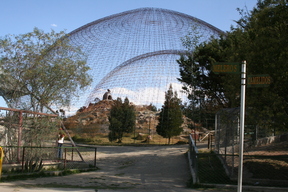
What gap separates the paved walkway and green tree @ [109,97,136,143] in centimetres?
897

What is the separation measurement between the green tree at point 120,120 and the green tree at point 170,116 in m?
3.21

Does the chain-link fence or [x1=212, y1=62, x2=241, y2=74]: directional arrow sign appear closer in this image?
[x1=212, y1=62, x2=241, y2=74]: directional arrow sign

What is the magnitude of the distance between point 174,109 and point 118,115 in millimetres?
5829

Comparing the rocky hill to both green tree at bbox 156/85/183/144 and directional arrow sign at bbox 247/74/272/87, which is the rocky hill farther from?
directional arrow sign at bbox 247/74/272/87

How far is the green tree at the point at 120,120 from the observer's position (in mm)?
29542

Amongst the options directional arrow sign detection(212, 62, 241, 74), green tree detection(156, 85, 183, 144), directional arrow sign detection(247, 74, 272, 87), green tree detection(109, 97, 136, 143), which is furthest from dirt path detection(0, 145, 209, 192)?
green tree detection(109, 97, 136, 143)

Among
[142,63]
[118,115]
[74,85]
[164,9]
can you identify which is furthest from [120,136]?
[74,85]

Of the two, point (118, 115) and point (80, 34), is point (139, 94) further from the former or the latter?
point (80, 34)

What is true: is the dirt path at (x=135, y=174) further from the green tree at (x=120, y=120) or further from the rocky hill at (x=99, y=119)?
the rocky hill at (x=99, y=119)

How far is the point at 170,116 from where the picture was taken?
29.2 m

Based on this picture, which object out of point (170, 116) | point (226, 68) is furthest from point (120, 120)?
point (226, 68)

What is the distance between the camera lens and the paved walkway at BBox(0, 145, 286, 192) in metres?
9.17

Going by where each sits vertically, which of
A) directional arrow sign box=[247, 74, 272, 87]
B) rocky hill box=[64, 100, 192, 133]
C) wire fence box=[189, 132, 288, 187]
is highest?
directional arrow sign box=[247, 74, 272, 87]

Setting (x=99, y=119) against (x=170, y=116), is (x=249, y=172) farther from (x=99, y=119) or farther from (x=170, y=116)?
(x=99, y=119)
